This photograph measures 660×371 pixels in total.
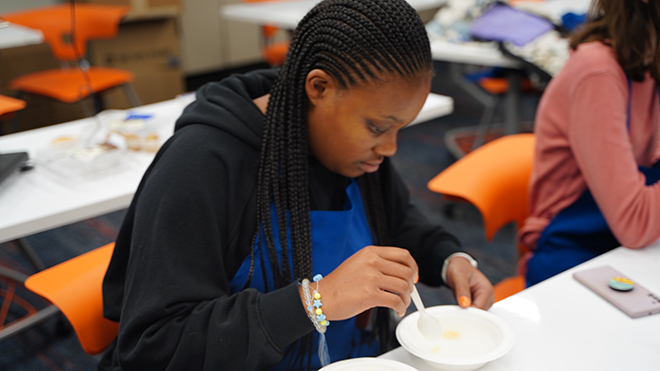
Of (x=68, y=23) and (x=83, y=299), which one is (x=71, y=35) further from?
(x=83, y=299)

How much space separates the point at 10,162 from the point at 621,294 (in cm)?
148

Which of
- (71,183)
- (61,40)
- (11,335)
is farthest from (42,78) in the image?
(71,183)

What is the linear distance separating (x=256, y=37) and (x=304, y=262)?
15.8 ft

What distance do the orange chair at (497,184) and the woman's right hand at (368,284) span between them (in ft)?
2.01

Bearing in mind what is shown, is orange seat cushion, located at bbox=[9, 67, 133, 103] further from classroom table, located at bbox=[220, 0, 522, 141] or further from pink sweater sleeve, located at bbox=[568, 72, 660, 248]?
pink sweater sleeve, located at bbox=[568, 72, 660, 248]

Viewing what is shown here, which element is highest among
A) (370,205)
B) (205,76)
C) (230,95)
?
(230,95)

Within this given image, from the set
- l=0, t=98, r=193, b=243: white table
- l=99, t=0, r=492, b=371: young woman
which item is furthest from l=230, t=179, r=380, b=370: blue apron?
l=0, t=98, r=193, b=243: white table

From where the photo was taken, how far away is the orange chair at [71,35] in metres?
2.97

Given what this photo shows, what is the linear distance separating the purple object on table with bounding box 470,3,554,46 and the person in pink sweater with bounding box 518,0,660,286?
1.35 m

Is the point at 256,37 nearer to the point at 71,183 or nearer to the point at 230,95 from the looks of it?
the point at 71,183

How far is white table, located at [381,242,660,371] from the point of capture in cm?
77

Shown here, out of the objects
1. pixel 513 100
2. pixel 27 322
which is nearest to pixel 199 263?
pixel 27 322

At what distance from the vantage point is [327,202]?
1012 millimetres

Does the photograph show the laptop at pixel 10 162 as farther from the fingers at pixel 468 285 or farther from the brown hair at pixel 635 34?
the brown hair at pixel 635 34
